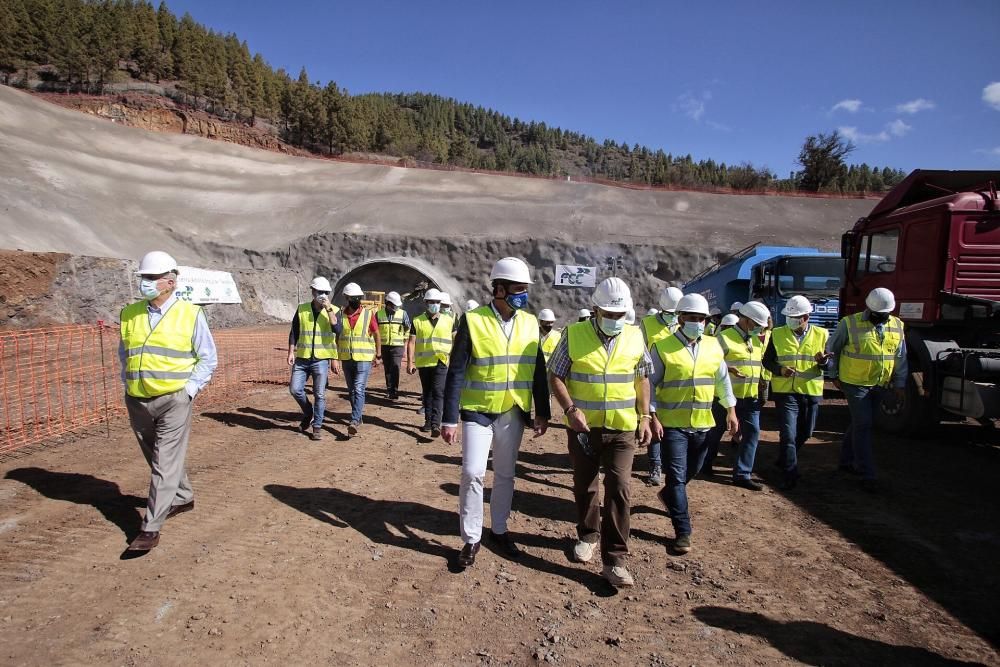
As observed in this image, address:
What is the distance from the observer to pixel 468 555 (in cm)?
388

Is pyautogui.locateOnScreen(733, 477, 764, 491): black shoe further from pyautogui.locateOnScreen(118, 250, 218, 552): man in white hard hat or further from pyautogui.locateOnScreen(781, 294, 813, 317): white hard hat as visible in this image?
pyautogui.locateOnScreen(118, 250, 218, 552): man in white hard hat

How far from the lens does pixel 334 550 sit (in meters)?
4.09

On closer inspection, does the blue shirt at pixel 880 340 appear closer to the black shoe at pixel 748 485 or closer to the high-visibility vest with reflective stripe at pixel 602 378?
the black shoe at pixel 748 485

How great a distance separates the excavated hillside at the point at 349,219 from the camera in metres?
22.8

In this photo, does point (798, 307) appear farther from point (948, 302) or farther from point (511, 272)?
point (511, 272)

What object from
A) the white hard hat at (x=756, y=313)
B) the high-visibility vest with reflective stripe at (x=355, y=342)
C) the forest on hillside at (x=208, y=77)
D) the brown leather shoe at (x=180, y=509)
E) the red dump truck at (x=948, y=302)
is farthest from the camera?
the forest on hillside at (x=208, y=77)

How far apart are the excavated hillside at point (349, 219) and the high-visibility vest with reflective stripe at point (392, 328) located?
13.4m

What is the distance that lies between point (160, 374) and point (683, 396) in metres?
3.94

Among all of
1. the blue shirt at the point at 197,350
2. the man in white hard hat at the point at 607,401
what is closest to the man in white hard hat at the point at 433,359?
the blue shirt at the point at 197,350

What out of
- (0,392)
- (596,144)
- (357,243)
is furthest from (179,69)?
(596,144)

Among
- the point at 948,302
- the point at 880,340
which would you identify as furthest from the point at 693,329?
the point at 948,302

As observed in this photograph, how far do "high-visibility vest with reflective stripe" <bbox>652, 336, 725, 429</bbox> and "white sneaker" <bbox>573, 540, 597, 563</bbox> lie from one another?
1.11m

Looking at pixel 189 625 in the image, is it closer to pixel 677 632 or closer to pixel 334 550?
pixel 334 550

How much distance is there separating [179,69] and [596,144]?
92067 mm
